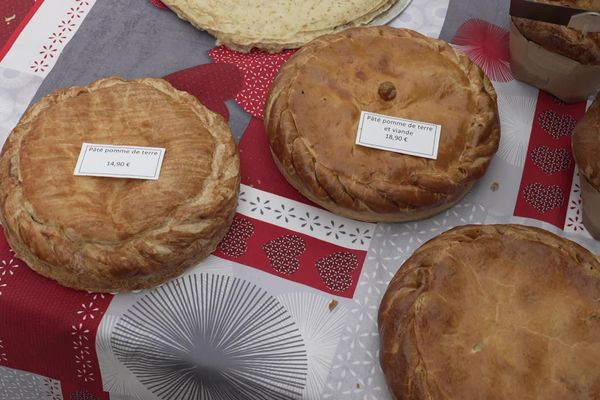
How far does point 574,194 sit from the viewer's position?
1.59 m

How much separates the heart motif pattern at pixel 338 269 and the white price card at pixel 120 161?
453 millimetres

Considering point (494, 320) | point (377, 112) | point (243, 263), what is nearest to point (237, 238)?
point (243, 263)

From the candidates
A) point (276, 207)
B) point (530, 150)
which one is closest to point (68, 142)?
point (276, 207)

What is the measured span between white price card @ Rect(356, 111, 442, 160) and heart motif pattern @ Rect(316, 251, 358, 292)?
282 millimetres

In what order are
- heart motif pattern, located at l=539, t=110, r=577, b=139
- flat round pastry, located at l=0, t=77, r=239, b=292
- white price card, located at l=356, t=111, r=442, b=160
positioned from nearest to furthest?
flat round pastry, located at l=0, t=77, r=239, b=292
white price card, located at l=356, t=111, r=442, b=160
heart motif pattern, located at l=539, t=110, r=577, b=139

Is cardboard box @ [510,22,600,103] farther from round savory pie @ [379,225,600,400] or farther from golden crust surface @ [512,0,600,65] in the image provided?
round savory pie @ [379,225,600,400]

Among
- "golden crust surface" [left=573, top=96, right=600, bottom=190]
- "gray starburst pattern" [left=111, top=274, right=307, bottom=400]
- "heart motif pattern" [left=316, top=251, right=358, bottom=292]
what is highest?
"golden crust surface" [left=573, top=96, right=600, bottom=190]

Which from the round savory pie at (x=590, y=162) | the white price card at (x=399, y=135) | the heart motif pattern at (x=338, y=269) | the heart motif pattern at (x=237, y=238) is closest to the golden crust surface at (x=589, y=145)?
the round savory pie at (x=590, y=162)

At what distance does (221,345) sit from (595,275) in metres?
0.82

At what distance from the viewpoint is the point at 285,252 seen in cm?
150

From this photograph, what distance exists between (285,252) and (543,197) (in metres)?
0.69

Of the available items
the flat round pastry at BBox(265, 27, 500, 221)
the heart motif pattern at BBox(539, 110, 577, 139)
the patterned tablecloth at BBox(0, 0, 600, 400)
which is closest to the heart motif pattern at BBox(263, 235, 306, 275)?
the patterned tablecloth at BBox(0, 0, 600, 400)

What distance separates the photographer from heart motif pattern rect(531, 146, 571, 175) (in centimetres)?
163

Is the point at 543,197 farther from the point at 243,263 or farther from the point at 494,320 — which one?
the point at 243,263
